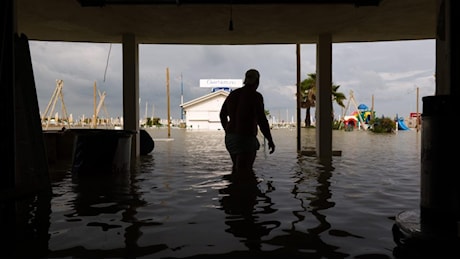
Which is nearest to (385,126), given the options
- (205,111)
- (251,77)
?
(205,111)

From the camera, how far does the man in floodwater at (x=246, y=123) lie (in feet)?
17.0

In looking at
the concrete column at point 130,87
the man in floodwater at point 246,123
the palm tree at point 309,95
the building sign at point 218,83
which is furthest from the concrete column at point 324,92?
the building sign at point 218,83

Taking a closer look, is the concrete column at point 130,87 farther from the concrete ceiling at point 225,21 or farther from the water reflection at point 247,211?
the water reflection at point 247,211

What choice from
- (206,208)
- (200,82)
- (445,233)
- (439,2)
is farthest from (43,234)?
(200,82)

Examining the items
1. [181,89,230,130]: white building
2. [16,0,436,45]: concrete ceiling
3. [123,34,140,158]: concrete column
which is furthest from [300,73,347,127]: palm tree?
[123,34,140,158]: concrete column

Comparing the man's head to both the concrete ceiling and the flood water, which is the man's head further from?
the concrete ceiling

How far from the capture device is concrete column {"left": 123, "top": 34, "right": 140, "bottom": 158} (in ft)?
34.9

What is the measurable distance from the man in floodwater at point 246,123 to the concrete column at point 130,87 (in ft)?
19.8

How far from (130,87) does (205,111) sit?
3657 cm

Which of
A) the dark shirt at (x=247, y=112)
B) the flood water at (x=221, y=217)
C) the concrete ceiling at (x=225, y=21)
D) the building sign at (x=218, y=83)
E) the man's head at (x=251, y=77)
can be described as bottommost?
the flood water at (x=221, y=217)

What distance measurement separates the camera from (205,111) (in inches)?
1858

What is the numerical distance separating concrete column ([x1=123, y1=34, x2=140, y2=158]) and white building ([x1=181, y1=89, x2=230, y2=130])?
1388 inches

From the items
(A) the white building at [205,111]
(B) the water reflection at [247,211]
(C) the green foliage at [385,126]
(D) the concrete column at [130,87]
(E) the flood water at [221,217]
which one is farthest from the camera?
(A) the white building at [205,111]

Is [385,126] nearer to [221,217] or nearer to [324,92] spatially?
[324,92]
